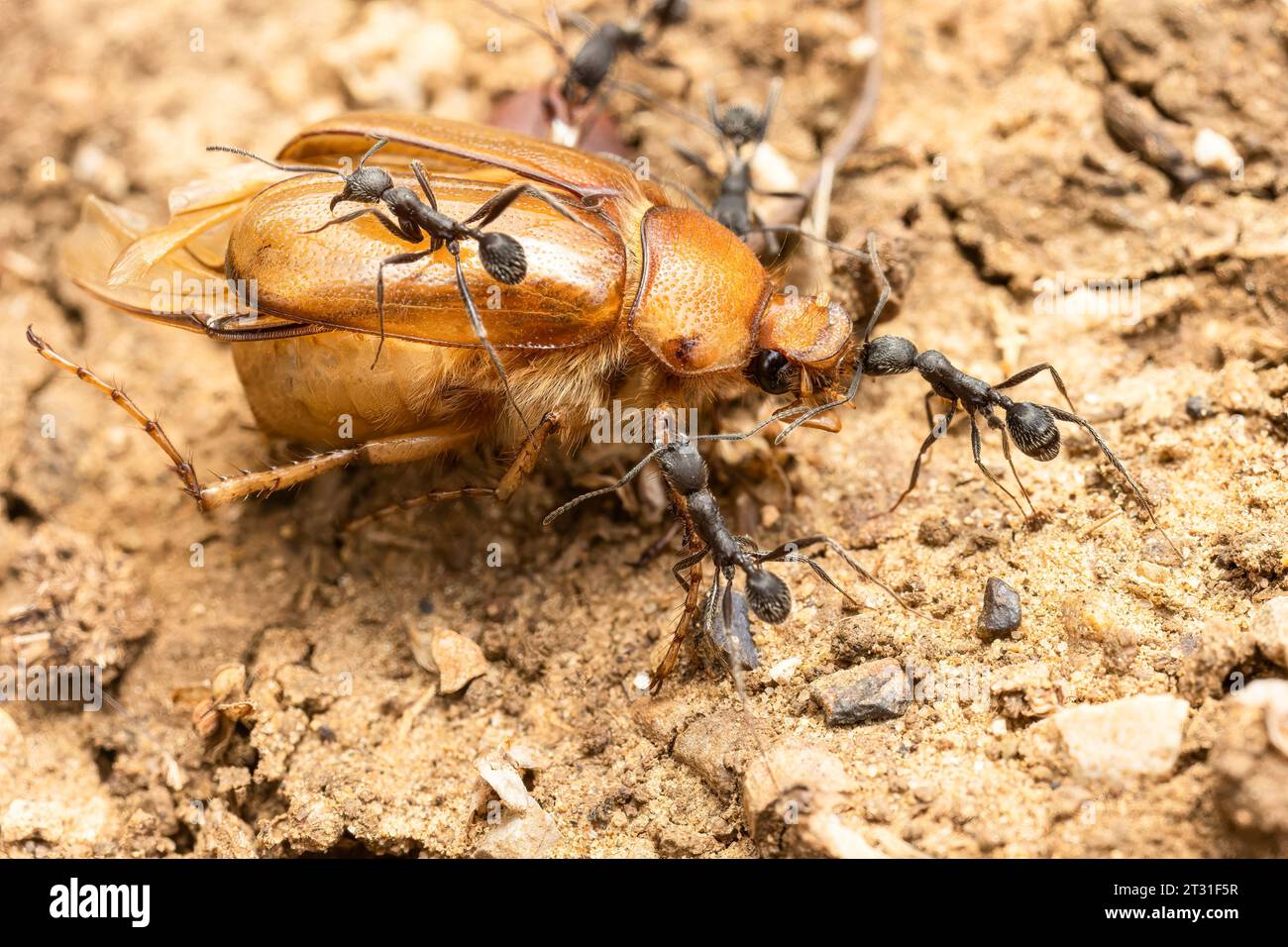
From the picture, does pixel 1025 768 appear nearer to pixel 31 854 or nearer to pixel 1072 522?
pixel 1072 522

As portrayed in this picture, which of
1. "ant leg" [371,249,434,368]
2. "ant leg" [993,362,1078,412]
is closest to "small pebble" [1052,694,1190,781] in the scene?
"ant leg" [993,362,1078,412]

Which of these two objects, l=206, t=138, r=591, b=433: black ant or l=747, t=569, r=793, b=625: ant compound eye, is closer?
l=747, t=569, r=793, b=625: ant compound eye

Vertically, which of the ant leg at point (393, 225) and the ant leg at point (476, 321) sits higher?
the ant leg at point (393, 225)

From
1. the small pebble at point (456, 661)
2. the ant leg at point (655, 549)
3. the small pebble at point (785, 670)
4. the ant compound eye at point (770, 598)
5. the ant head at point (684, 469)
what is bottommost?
the small pebble at point (456, 661)

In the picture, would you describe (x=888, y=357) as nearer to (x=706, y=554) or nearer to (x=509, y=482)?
(x=706, y=554)

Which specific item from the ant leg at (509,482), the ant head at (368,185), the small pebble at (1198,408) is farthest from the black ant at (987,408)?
the ant head at (368,185)

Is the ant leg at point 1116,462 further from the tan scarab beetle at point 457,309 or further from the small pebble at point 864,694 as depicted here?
the small pebble at point 864,694

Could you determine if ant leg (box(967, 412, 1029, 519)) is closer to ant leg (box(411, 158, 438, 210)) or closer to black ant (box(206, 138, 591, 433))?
black ant (box(206, 138, 591, 433))
